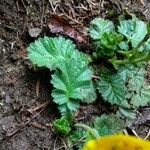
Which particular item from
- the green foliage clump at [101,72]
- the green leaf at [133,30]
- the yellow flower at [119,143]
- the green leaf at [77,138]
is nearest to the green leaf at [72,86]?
the green foliage clump at [101,72]

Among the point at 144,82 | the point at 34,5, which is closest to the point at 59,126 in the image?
the point at 144,82

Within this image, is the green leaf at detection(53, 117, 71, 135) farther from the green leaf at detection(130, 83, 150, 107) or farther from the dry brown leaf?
the dry brown leaf

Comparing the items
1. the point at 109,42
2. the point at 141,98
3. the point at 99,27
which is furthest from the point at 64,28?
the point at 141,98

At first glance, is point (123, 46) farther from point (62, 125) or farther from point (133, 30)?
point (62, 125)

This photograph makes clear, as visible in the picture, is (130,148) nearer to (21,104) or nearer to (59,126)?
(59,126)

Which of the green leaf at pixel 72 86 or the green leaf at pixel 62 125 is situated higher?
the green leaf at pixel 72 86

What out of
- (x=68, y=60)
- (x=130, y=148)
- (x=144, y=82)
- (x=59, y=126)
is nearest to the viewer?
(x=130, y=148)

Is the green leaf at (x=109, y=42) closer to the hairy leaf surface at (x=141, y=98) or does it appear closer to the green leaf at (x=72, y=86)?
the green leaf at (x=72, y=86)
